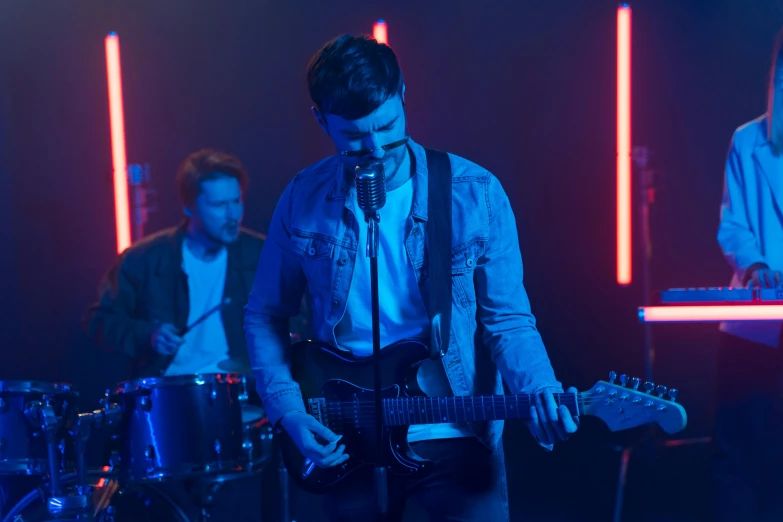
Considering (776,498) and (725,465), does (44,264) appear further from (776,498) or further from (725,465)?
(776,498)

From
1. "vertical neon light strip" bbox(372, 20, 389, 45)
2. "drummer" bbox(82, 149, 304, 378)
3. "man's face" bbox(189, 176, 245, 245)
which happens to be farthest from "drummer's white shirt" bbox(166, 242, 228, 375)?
"vertical neon light strip" bbox(372, 20, 389, 45)

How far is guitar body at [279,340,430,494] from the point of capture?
2.40 meters

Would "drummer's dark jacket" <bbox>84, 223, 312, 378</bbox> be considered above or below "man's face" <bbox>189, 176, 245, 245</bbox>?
below

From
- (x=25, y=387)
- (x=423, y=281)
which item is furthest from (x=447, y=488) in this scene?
(x=25, y=387)

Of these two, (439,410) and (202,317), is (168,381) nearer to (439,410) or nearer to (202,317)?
(202,317)

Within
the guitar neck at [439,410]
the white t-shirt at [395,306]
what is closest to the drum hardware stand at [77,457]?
the white t-shirt at [395,306]

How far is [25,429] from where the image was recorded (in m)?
3.85

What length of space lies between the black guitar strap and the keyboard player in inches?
58.6

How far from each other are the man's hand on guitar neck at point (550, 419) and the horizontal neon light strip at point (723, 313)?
2.71ft

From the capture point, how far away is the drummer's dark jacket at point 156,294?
15.6ft

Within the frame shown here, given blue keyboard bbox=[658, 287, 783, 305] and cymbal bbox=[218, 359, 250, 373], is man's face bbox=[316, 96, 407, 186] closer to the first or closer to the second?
blue keyboard bbox=[658, 287, 783, 305]

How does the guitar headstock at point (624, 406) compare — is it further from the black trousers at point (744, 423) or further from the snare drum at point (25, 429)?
the snare drum at point (25, 429)

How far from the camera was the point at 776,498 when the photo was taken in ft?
15.5

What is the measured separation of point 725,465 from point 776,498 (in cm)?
140
